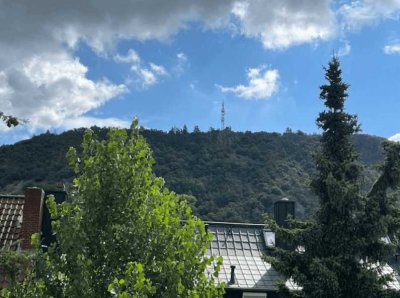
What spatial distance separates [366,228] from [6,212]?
Answer: 13074 mm

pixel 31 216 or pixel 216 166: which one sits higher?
pixel 216 166

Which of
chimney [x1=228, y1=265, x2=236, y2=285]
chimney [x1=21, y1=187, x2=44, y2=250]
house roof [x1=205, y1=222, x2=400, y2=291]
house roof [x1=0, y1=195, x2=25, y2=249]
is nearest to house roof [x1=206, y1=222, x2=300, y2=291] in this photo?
house roof [x1=205, y1=222, x2=400, y2=291]

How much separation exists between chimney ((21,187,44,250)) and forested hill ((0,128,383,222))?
4078cm

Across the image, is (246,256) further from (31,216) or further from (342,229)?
(31,216)

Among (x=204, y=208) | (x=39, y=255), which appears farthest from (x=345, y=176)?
(x=204, y=208)

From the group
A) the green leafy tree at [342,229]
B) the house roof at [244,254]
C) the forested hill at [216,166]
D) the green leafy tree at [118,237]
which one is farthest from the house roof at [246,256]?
the forested hill at [216,166]

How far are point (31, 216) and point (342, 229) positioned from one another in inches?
428

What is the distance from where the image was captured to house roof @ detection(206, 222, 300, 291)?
993 inches

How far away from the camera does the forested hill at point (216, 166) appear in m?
66.1

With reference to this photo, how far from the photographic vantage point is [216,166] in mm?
80500

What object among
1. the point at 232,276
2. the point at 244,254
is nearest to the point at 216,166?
the point at 244,254

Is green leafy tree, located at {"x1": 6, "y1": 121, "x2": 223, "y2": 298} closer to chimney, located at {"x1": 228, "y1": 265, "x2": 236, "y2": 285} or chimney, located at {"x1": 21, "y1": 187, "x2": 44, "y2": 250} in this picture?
chimney, located at {"x1": 21, "y1": 187, "x2": 44, "y2": 250}

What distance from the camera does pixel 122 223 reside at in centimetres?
845

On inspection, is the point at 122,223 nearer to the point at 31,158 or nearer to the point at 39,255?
the point at 39,255
